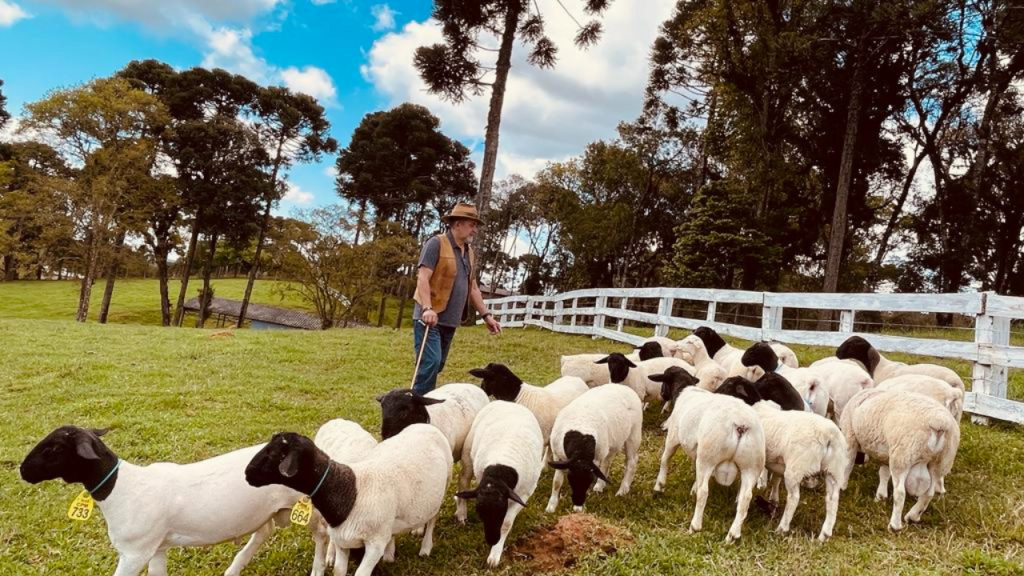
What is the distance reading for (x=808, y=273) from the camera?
106 feet

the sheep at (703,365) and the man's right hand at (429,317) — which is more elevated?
the man's right hand at (429,317)

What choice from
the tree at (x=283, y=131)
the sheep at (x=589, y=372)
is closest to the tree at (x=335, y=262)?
the tree at (x=283, y=131)

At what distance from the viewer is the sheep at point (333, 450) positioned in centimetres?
341

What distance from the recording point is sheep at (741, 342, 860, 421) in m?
5.31

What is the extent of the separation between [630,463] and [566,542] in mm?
1354

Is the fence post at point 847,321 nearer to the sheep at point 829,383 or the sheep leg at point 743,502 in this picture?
the sheep at point 829,383

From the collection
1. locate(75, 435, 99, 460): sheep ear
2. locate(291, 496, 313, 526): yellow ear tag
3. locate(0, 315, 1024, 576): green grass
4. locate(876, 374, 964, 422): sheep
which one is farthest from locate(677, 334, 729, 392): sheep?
locate(75, 435, 99, 460): sheep ear

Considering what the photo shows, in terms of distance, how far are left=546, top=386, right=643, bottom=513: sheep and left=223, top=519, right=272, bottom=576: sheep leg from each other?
1.91 meters

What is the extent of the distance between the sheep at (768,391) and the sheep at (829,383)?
302 mm

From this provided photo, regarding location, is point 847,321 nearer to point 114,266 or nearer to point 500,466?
point 500,466

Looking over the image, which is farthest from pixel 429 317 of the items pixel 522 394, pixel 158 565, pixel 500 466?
pixel 158 565

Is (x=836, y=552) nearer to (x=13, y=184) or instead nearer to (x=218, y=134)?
(x=218, y=134)

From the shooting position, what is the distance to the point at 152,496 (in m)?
3.11

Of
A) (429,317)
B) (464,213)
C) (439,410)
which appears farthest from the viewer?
(464,213)
